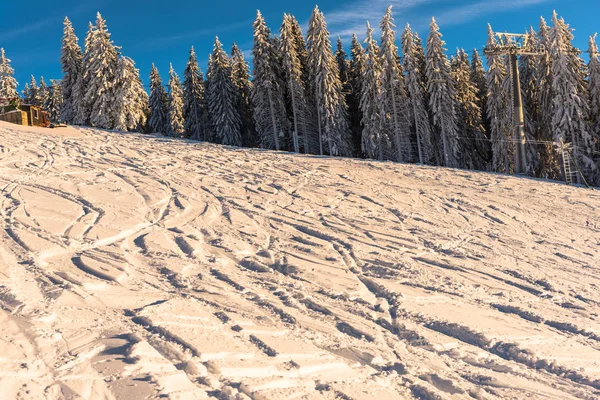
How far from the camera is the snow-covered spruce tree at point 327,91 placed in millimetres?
33188

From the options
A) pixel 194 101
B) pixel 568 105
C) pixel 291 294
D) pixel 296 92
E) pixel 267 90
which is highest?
pixel 194 101

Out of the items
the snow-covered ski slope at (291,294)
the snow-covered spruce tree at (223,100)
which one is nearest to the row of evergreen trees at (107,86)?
the snow-covered spruce tree at (223,100)

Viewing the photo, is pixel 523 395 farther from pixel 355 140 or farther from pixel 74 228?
pixel 355 140

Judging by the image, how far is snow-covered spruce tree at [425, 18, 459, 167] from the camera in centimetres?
3131

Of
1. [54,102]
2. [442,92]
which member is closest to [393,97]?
[442,92]

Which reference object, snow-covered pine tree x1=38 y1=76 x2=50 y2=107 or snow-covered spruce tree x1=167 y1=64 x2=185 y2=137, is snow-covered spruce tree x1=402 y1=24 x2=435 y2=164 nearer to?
snow-covered spruce tree x1=167 y1=64 x2=185 y2=137

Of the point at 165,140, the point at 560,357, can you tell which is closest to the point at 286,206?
the point at 560,357

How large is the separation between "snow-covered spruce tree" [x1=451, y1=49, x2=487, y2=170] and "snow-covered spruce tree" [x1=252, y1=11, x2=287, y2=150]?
43.5 feet

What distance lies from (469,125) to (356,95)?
911 centimetres

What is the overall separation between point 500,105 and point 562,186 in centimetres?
1686

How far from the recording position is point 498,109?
105ft

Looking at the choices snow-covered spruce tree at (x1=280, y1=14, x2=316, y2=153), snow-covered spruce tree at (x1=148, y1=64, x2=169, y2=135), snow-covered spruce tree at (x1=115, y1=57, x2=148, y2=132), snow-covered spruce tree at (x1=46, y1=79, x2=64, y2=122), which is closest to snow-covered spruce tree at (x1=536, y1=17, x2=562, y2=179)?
snow-covered spruce tree at (x1=280, y1=14, x2=316, y2=153)

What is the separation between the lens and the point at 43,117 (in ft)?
108

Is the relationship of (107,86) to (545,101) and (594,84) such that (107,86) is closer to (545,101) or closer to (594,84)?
(545,101)
